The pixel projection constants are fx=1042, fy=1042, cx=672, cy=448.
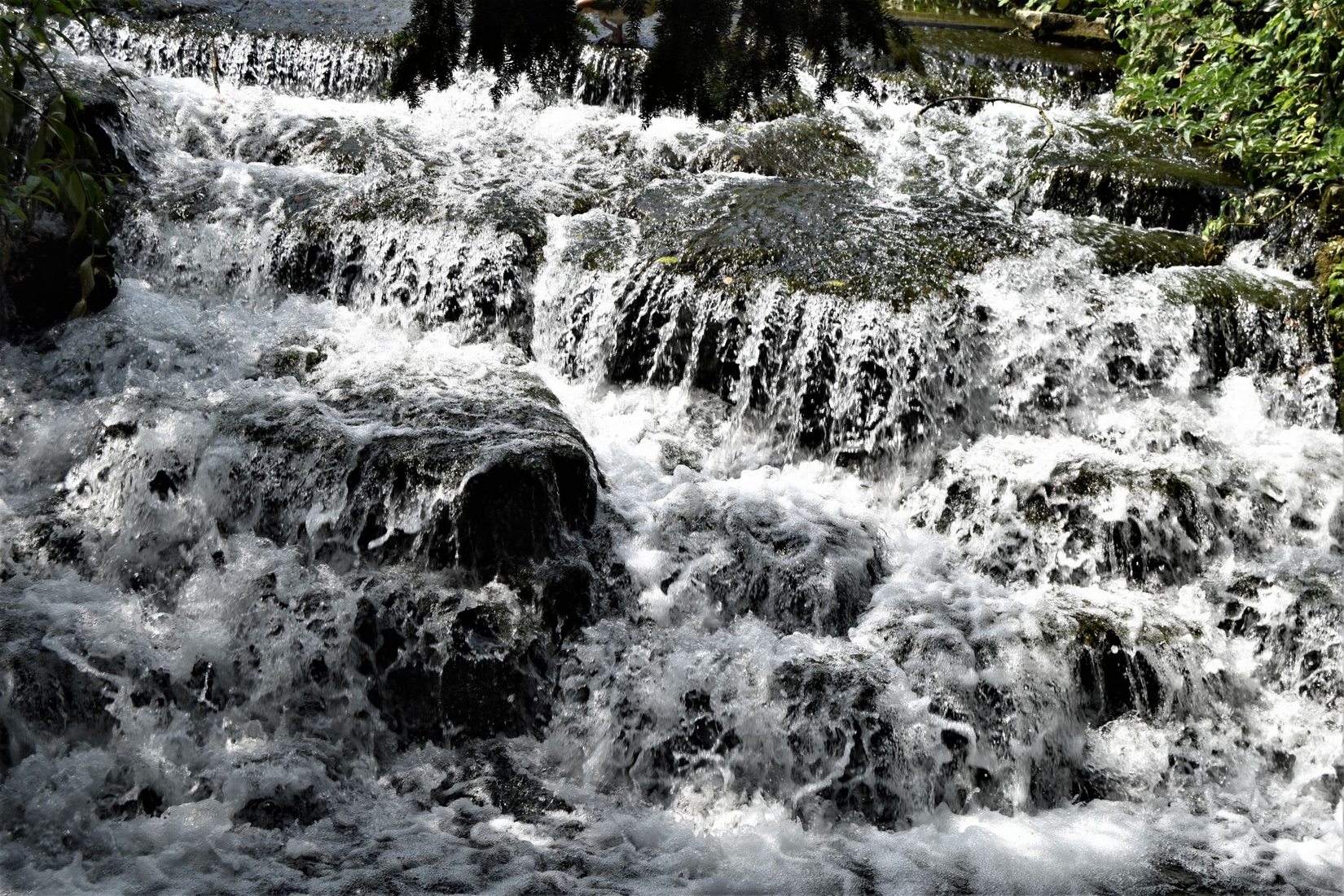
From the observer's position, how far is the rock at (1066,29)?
9.99 metres

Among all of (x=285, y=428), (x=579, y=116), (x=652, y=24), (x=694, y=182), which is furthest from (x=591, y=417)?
(x=652, y=24)

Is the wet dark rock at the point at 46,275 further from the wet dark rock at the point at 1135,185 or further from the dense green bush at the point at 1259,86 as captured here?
the dense green bush at the point at 1259,86

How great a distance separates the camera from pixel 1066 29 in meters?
10.3

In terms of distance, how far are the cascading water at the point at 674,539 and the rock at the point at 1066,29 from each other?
115 inches

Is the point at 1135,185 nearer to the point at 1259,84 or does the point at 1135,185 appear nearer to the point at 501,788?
the point at 1259,84

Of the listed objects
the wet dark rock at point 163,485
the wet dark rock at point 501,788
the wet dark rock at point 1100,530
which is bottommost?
the wet dark rock at point 501,788

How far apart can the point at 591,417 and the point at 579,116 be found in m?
3.54

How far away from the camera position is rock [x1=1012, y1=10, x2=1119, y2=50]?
32.8 ft

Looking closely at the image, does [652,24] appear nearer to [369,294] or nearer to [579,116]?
[369,294]

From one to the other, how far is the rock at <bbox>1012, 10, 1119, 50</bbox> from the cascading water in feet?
9.62

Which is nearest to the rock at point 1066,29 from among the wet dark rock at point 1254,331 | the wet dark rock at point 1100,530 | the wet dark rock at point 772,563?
the wet dark rock at point 1254,331

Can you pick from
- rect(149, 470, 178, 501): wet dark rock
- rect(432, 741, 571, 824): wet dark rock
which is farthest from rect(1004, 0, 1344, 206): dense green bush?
rect(149, 470, 178, 501): wet dark rock

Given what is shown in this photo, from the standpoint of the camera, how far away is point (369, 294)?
279 inches

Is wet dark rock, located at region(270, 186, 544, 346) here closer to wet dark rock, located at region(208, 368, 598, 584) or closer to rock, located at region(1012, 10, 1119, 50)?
wet dark rock, located at region(208, 368, 598, 584)
